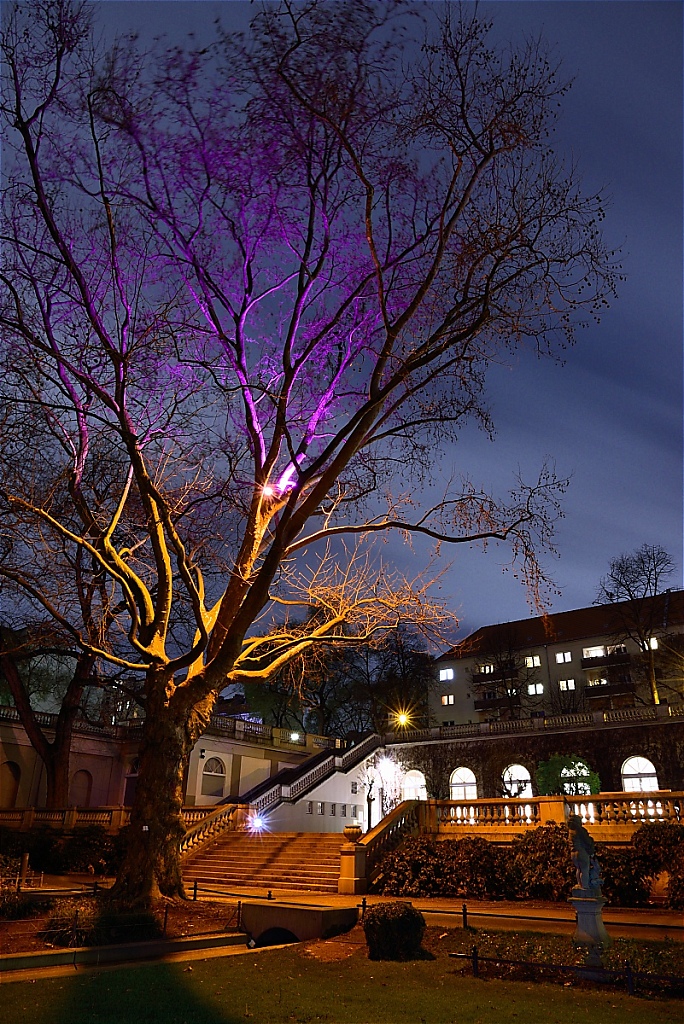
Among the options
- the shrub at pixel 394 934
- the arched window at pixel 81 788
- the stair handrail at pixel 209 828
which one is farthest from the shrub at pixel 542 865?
the arched window at pixel 81 788

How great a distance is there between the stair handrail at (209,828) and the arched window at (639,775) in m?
19.0

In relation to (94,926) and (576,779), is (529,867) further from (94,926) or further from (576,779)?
(576,779)

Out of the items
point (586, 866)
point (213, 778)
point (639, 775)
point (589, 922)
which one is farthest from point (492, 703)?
point (589, 922)

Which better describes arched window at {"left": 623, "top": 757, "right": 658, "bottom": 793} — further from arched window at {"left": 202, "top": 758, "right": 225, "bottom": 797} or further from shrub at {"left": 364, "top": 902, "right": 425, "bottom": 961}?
shrub at {"left": 364, "top": 902, "right": 425, "bottom": 961}

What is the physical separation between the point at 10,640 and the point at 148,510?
16.5m

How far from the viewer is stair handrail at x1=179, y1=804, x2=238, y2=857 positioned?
2292 centimetres

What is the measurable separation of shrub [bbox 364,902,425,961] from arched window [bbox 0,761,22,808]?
29684 mm

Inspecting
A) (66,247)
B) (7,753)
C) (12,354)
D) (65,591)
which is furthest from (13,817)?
(66,247)

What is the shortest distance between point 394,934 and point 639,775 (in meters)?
28.2

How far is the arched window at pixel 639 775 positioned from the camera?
106ft

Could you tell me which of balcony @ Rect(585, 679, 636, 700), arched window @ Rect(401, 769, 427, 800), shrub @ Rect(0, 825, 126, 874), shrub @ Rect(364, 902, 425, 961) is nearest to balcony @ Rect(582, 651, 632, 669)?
balcony @ Rect(585, 679, 636, 700)

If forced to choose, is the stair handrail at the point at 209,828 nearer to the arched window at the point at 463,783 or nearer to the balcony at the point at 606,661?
the arched window at the point at 463,783

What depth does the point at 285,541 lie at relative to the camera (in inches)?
468

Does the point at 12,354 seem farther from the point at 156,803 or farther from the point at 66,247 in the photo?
the point at 156,803
